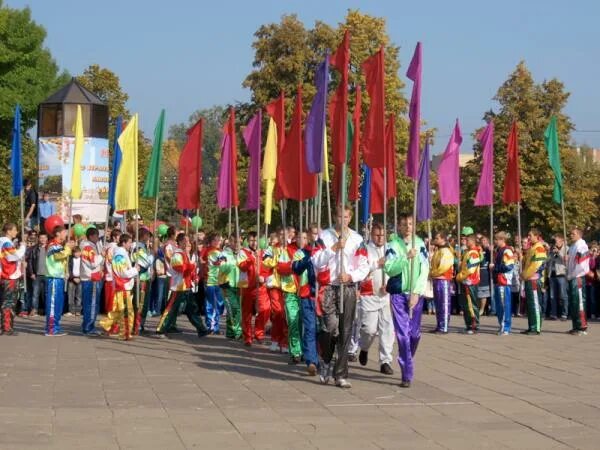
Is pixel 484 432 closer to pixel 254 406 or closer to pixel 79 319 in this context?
pixel 254 406

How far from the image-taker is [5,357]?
15.2m

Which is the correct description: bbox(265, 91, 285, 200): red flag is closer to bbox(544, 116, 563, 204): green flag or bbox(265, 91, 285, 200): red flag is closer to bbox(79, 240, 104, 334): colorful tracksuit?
bbox(79, 240, 104, 334): colorful tracksuit

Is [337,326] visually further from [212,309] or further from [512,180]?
[512,180]

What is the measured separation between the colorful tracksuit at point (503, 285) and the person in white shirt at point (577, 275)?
3.38 ft

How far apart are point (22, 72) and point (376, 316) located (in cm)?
4457

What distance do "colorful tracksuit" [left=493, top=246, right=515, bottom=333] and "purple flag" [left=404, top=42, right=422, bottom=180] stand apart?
6477mm

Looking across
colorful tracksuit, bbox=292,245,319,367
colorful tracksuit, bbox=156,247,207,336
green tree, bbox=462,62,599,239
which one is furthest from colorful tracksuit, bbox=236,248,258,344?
green tree, bbox=462,62,599,239

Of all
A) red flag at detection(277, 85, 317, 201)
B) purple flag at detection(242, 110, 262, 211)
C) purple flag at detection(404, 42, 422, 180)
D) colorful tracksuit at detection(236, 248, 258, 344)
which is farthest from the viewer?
purple flag at detection(242, 110, 262, 211)

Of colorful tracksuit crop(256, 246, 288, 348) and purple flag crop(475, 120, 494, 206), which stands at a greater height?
purple flag crop(475, 120, 494, 206)

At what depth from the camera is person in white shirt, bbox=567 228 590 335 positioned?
19.0m

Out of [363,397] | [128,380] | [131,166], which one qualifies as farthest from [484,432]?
[131,166]

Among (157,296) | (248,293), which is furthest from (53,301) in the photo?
(157,296)

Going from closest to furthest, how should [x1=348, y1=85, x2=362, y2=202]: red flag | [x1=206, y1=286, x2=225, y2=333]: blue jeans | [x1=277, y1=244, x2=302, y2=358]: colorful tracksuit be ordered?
1. [x1=277, y1=244, x2=302, y2=358]: colorful tracksuit
2. [x1=348, y1=85, x2=362, y2=202]: red flag
3. [x1=206, y1=286, x2=225, y2=333]: blue jeans

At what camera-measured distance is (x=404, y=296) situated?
12.3 m
